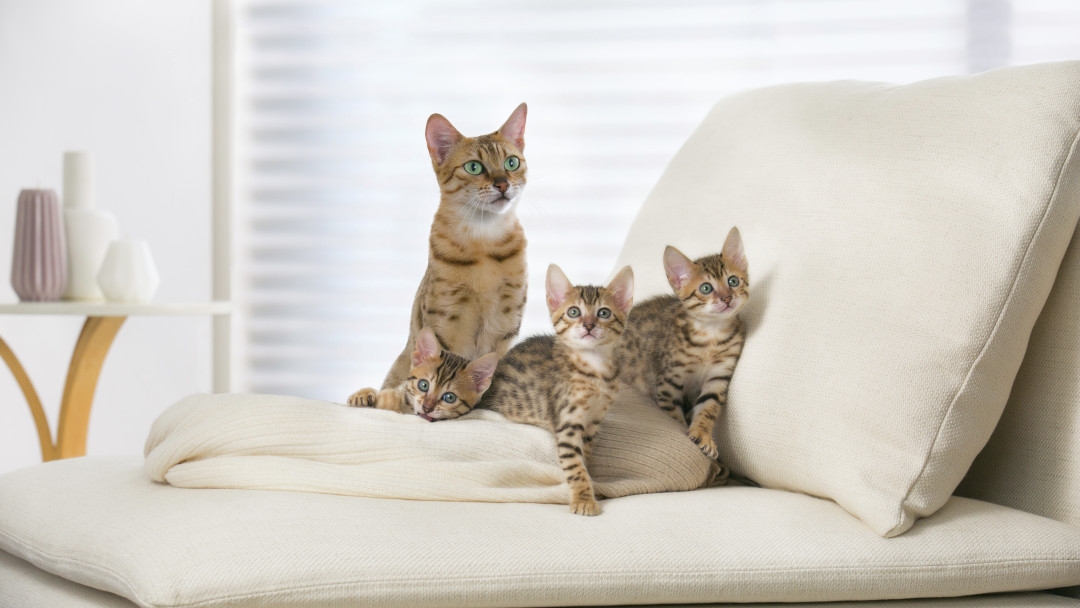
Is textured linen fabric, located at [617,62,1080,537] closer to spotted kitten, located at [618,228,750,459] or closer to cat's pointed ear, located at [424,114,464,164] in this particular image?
spotted kitten, located at [618,228,750,459]

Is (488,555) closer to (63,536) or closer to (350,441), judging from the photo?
(350,441)

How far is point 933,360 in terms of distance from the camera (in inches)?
47.6

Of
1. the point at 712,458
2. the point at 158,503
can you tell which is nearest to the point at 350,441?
the point at 158,503

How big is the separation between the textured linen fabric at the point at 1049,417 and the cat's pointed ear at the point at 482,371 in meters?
0.76

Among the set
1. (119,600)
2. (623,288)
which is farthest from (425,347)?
(119,600)

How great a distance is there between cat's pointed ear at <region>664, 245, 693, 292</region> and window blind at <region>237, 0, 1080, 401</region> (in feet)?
5.48

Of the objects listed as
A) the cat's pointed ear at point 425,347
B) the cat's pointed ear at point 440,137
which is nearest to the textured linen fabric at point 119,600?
the cat's pointed ear at point 425,347

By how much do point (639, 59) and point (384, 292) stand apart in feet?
4.01

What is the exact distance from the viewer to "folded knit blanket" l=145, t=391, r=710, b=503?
1.30 metres

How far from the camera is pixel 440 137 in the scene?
174cm

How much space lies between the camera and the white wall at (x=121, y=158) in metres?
2.86

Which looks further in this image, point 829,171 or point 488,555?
point 829,171

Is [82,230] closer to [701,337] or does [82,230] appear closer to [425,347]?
[425,347]

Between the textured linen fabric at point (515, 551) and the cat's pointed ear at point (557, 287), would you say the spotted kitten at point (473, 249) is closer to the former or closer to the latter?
the cat's pointed ear at point (557, 287)
